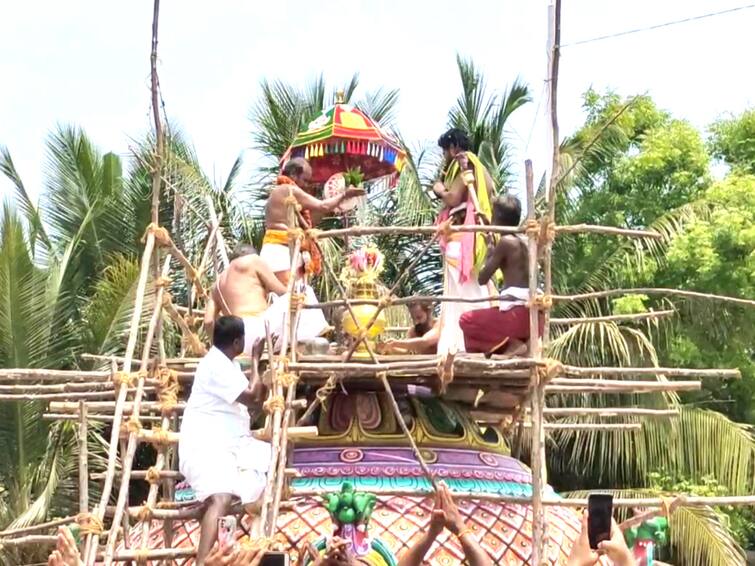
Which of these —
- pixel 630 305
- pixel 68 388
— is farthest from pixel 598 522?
pixel 630 305

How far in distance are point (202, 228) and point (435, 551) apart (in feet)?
30.9

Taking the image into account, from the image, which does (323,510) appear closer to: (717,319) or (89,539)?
(89,539)

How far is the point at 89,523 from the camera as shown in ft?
20.4

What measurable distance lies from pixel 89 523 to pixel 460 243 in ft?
10.1

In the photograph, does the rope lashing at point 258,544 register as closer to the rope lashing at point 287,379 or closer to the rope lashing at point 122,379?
the rope lashing at point 287,379

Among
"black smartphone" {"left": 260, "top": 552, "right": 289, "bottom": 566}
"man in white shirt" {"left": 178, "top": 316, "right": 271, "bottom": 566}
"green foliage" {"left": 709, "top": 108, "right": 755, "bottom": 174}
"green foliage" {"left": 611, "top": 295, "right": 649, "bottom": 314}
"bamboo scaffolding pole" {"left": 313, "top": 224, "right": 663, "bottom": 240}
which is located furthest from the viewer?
"green foliage" {"left": 709, "top": 108, "right": 755, "bottom": 174}

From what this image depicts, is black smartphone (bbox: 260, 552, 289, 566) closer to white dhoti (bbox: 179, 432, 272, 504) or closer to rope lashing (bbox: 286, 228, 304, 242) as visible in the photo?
white dhoti (bbox: 179, 432, 272, 504)

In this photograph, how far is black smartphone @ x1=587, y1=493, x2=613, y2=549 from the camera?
4.37 m

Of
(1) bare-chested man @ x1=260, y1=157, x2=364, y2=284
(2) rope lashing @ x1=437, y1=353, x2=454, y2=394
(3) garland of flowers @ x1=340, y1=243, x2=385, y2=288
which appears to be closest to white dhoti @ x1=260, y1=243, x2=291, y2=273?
(1) bare-chested man @ x1=260, y1=157, x2=364, y2=284

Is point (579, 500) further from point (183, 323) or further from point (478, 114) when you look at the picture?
point (478, 114)

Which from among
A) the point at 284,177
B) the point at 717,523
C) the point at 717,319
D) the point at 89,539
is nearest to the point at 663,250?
the point at 717,319

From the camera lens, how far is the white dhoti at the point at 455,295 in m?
8.27

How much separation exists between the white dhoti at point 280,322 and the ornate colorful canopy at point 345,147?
1516 mm

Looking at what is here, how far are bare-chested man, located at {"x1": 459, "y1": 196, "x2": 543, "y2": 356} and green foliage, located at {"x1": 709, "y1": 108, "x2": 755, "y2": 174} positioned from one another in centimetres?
1085
